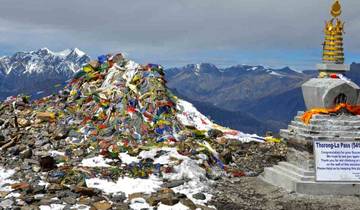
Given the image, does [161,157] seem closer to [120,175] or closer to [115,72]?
[120,175]

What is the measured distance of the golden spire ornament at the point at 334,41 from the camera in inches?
735

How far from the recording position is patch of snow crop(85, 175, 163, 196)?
17.4m

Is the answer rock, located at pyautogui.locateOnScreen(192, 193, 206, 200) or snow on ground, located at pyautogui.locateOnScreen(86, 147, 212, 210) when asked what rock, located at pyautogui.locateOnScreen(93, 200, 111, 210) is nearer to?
snow on ground, located at pyautogui.locateOnScreen(86, 147, 212, 210)

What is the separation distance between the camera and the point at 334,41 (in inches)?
739

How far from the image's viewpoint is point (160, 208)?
15.9m

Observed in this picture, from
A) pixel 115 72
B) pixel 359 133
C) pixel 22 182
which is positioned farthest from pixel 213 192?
pixel 115 72

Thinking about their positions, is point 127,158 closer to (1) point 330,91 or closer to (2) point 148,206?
(2) point 148,206

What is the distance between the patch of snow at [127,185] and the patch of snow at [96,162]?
1908 mm

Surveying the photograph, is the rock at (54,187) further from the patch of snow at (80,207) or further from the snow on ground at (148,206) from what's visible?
the snow on ground at (148,206)

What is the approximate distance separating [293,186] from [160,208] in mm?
4974

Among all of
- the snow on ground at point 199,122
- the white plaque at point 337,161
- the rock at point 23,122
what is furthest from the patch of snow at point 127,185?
the rock at point 23,122

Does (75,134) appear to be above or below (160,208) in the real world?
above

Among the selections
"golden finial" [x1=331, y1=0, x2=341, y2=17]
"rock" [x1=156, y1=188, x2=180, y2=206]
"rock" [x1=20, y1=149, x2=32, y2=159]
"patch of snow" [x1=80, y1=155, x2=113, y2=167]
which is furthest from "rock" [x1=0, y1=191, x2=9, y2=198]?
A: "golden finial" [x1=331, y1=0, x2=341, y2=17]

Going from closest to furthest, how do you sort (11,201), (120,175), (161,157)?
1. (11,201)
2. (120,175)
3. (161,157)
